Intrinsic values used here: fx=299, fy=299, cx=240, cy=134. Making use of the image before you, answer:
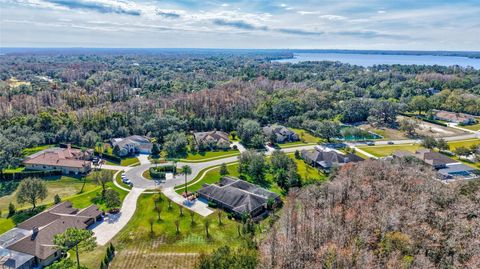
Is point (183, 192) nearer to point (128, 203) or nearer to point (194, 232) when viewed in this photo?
point (128, 203)

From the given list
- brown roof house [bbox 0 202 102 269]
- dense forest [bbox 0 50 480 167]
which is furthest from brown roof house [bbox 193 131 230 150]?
brown roof house [bbox 0 202 102 269]

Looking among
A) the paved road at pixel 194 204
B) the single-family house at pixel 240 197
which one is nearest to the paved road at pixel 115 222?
the paved road at pixel 194 204

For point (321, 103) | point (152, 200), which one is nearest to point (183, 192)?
point (152, 200)

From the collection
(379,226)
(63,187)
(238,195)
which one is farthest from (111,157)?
(379,226)

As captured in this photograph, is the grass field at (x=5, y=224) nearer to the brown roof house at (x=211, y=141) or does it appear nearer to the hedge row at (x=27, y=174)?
the hedge row at (x=27, y=174)

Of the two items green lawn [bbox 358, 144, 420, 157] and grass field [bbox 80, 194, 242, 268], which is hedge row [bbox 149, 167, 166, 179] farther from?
green lawn [bbox 358, 144, 420, 157]

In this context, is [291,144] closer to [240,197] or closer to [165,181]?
[240,197]
